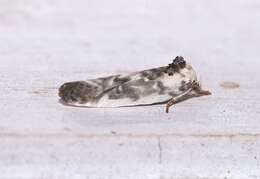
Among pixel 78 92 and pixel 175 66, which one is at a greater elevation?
pixel 175 66

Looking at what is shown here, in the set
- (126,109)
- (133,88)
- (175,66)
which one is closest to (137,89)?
(133,88)

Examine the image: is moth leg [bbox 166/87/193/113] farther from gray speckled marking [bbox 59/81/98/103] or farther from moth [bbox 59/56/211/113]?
gray speckled marking [bbox 59/81/98/103]

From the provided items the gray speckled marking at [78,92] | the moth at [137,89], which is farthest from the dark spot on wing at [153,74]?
the gray speckled marking at [78,92]

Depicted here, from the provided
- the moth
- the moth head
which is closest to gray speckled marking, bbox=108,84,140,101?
the moth

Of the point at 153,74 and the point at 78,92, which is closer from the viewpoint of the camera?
the point at 78,92

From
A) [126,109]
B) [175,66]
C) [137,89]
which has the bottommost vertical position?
[126,109]

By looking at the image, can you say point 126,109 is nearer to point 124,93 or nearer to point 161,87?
point 124,93
